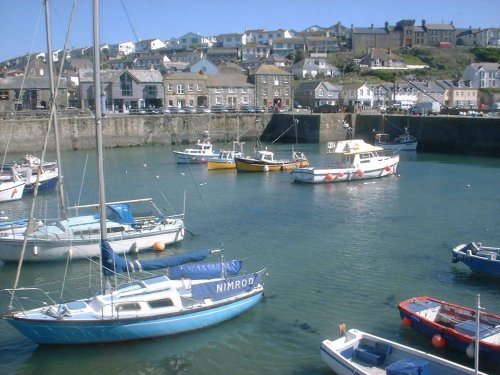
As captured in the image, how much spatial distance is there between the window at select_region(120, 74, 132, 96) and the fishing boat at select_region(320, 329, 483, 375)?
216 ft

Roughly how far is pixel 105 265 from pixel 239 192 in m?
20.6

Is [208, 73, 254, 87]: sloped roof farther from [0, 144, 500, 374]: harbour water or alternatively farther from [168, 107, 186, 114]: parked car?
[0, 144, 500, 374]: harbour water

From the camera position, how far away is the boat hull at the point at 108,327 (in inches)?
543

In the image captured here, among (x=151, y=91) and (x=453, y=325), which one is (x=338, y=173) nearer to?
(x=453, y=325)

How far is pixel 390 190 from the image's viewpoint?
3594 centimetres

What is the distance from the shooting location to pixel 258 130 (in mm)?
69562

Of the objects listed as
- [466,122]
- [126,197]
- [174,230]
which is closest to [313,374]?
[174,230]

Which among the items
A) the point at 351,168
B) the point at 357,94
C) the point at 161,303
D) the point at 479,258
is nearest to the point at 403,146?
the point at 351,168

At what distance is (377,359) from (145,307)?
5.65 m

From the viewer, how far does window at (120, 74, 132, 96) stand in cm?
7494

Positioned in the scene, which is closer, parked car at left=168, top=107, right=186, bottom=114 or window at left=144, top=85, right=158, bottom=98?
parked car at left=168, top=107, right=186, bottom=114

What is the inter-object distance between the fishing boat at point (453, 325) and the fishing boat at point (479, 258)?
4.04 meters

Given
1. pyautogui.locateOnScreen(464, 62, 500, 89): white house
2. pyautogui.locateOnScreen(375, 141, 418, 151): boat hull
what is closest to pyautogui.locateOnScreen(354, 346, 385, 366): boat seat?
pyautogui.locateOnScreen(375, 141, 418, 151): boat hull

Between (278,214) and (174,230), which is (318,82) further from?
(174,230)
